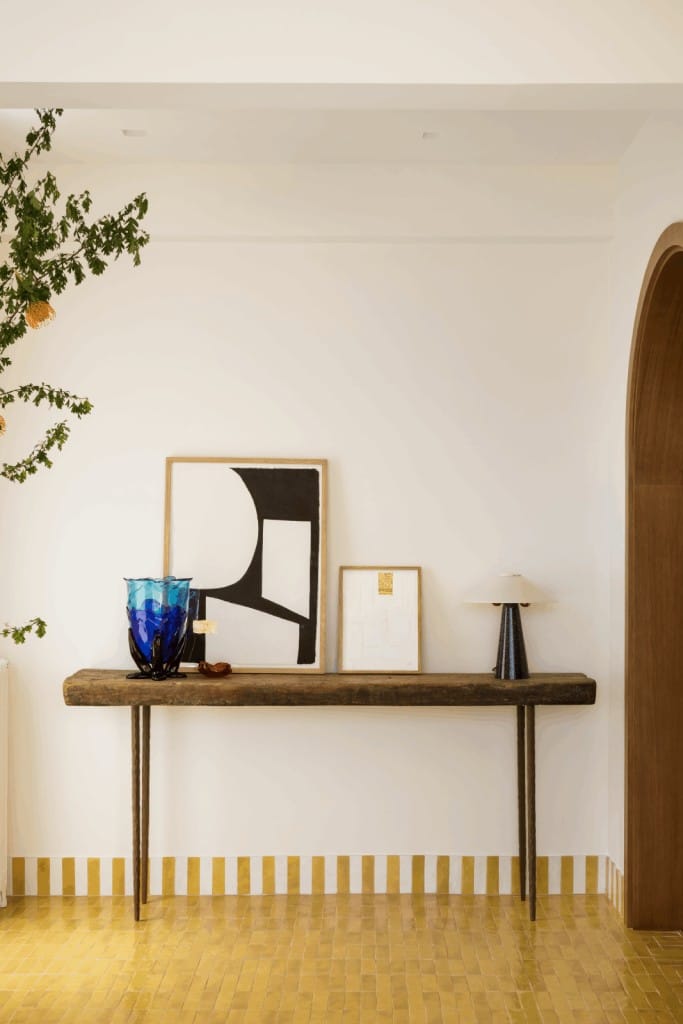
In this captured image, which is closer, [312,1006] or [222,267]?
[312,1006]

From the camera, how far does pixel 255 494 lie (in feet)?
15.0

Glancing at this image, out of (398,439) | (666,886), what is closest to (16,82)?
(398,439)

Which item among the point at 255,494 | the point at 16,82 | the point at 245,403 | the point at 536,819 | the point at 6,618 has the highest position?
the point at 16,82

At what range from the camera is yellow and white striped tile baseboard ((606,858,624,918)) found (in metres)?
4.35

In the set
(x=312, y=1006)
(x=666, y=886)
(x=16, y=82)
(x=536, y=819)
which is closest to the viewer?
(x=16, y=82)

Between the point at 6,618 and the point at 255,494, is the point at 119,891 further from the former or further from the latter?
the point at 255,494

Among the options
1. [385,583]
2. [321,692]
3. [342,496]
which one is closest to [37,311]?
[321,692]

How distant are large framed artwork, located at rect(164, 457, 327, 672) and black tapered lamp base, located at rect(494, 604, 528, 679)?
0.79 metres

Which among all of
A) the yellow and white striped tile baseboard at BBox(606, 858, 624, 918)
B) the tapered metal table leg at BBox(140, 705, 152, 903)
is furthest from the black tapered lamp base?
the tapered metal table leg at BBox(140, 705, 152, 903)

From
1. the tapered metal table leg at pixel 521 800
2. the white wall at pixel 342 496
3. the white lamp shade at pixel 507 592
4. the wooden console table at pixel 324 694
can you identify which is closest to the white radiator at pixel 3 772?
the white wall at pixel 342 496

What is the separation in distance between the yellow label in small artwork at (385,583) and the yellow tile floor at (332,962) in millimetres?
1305

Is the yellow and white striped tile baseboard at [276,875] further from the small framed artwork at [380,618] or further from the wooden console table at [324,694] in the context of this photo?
the small framed artwork at [380,618]

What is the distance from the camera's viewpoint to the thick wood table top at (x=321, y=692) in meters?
4.14

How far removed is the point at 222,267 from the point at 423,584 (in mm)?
1631
